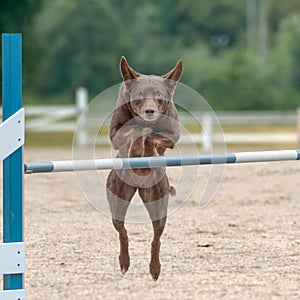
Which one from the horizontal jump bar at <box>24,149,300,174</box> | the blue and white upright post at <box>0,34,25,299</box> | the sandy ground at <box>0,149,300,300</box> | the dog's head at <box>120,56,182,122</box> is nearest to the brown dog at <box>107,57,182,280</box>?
the dog's head at <box>120,56,182,122</box>

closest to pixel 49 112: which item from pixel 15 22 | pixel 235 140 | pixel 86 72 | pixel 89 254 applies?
pixel 235 140

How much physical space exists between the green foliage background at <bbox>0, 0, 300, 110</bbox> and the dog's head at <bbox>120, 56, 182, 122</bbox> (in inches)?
828

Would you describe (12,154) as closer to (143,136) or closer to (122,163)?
(122,163)

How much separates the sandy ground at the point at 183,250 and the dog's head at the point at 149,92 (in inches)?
39.4

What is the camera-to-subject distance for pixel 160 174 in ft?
19.3

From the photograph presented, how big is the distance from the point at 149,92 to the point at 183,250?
1732 millimetres

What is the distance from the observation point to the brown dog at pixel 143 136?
558 cm

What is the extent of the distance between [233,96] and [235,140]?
15107 millimetres

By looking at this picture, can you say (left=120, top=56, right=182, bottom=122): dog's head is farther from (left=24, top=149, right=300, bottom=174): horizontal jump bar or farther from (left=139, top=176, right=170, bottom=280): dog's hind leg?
(left=139, top=176, right=170, bottom=280): dog's hind leg

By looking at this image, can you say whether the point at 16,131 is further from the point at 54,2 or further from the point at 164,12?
the point at 164,12

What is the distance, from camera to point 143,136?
18.5 ft

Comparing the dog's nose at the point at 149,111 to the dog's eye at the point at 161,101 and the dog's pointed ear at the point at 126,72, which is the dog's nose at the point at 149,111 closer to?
the dog's eye at the point at 161,101

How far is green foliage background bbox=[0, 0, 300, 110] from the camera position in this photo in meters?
35.5

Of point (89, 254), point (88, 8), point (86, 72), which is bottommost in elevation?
point (89, 254)
